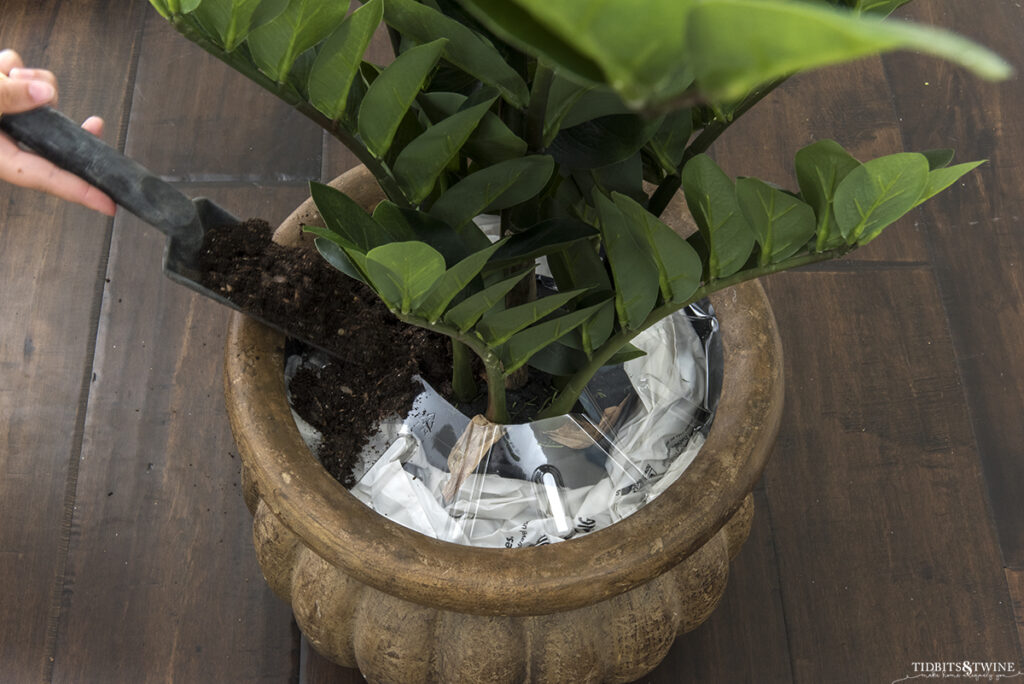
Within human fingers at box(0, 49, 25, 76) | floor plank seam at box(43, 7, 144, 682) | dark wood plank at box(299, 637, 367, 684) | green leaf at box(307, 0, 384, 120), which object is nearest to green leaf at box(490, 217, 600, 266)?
green leaf at box(307, 0, 384, 120)

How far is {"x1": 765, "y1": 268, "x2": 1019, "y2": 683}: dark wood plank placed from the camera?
0.83m

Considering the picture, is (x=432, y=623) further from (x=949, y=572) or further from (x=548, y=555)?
(x=949, y=572)

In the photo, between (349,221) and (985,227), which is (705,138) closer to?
(349,221)

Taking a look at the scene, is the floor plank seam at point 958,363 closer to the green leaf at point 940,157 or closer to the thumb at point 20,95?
the green leaf at point 940,157

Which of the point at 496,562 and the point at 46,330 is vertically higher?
the point at 46,330

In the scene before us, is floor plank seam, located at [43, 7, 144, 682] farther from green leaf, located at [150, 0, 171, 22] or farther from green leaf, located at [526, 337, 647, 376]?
green leaf, located at [150, 0, 171, 22]

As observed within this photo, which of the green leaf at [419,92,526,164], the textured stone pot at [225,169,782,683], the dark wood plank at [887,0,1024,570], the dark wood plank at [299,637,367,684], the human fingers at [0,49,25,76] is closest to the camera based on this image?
the green leaf at [419,92,526,164]

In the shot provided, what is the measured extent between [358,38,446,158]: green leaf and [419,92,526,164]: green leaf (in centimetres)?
4

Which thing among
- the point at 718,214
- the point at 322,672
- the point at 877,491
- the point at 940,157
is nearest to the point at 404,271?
the point at 718,214

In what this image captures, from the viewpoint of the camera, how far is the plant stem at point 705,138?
438 millimetres

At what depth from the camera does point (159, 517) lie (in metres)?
0.86

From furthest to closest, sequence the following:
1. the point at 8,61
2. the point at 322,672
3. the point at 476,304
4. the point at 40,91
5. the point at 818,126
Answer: the point at 818,126 < the point at 322,672 < the point at 8,61 < the point at 40,91 < the point at 476,304

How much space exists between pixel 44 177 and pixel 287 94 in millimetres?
268

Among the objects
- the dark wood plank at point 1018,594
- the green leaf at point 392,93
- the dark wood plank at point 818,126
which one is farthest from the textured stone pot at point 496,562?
the dark wood plank at point 818,126
